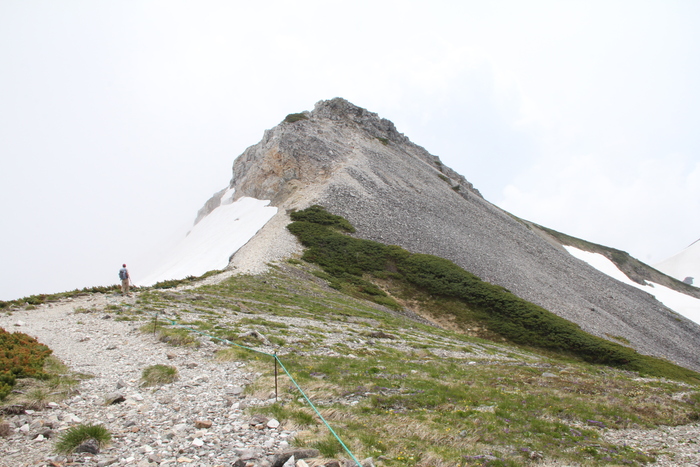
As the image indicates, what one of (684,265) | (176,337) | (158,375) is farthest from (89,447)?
(684,265)

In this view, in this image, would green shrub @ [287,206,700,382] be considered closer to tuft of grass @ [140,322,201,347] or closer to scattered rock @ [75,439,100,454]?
tuft of grass @ [140,322,201,347]

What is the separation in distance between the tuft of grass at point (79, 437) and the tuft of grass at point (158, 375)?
145 inches

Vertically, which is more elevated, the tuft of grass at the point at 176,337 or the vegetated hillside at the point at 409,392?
the tuft of grass at the point at 176,337

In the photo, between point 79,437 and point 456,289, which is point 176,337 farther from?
point 456,289

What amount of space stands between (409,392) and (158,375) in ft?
28.2

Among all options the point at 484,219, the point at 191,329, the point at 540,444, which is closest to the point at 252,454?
the point at 540,444

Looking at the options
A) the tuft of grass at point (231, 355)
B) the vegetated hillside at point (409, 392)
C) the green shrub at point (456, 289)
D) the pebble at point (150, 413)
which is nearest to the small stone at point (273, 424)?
the pebble at point (150, 413)

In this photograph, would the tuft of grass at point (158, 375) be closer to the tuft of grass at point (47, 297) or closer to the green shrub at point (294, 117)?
the tuft of grass at point (47, 297)

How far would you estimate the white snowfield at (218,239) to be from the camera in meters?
46.3

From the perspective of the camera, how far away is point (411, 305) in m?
42.7

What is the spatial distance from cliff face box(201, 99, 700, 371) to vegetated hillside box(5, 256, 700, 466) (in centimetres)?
2000

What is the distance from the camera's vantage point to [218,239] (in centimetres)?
5834

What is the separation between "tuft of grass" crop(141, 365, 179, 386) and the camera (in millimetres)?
12129

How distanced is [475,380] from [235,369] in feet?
34.9
